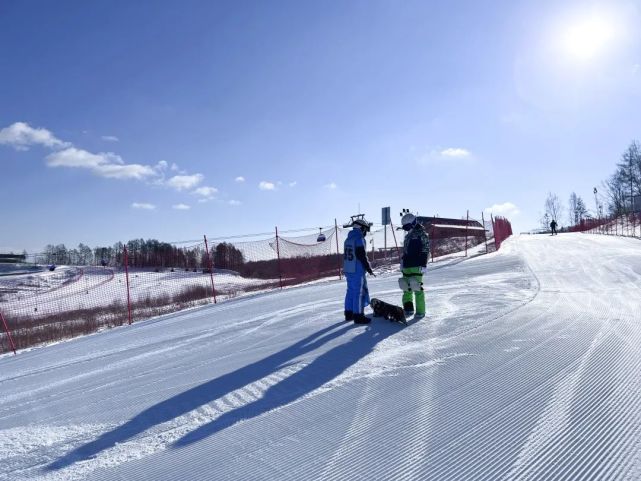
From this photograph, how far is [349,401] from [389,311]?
141 inches

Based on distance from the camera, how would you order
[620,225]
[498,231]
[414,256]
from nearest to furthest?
1. [414,256]
2. [498,231]
3. [620,225]

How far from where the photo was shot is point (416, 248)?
7.94m

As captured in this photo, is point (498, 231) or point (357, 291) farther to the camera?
point (498, 231)

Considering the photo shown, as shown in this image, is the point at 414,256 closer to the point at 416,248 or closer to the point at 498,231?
the point at 416,248

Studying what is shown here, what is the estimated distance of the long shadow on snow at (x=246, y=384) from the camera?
3.83m

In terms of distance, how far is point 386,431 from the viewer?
3.54m

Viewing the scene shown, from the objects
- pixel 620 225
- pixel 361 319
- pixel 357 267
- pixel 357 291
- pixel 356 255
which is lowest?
pixel 361 319

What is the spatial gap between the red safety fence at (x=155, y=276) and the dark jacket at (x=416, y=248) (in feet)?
25.7

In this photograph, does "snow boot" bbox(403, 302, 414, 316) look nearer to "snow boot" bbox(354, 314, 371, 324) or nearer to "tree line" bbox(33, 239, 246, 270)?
"snow boot" bbox(354, 314, 371, 324)

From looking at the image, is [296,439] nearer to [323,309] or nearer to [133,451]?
[133,451]

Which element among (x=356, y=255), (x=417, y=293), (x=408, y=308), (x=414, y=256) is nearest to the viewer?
(x=356, y=255)

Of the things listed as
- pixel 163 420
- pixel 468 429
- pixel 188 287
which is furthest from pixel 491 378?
pixel 188 287

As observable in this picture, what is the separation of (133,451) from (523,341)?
4775mm

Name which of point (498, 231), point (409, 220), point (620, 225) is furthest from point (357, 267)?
point (620, 225)
